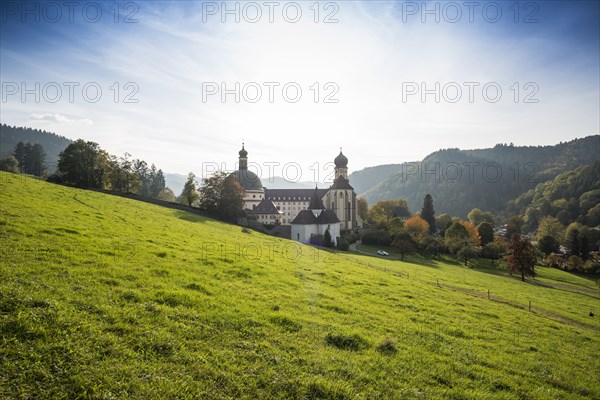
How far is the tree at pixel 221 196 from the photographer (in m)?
59.2

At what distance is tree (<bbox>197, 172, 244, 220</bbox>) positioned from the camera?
194 feet

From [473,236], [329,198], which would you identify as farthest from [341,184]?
[473,236]

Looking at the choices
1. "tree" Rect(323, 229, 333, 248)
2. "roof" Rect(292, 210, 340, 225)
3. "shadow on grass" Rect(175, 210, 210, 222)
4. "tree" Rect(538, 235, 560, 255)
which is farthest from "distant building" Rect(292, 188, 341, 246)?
"tree" Rect(538, 235, 560, 255)

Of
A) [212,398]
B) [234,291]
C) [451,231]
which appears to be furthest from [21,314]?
[451,231]

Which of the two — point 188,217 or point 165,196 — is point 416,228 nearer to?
point 188,217

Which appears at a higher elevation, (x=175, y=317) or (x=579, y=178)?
(x=579, y=178)

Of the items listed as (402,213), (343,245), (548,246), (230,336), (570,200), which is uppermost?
(570,200)

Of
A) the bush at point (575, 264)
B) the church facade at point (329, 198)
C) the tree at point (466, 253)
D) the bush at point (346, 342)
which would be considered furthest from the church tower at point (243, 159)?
the bush at point (346, 342)

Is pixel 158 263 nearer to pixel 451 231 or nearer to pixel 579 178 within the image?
pixel 451 231

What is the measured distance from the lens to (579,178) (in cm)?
15775

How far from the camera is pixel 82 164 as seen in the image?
4875 centimetres

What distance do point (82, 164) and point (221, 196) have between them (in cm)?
2196

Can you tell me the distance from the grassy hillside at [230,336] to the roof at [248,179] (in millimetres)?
72541

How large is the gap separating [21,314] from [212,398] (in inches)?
202
